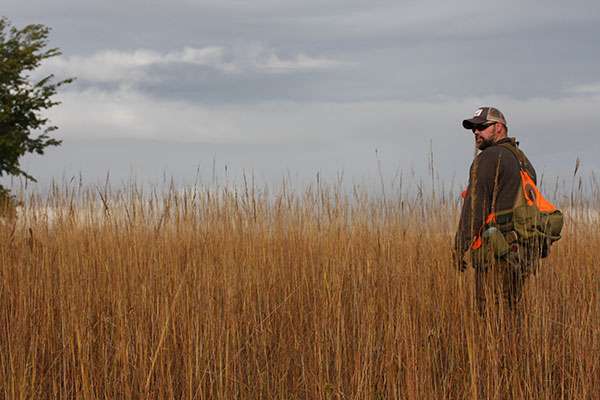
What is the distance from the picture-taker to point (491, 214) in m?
3.29

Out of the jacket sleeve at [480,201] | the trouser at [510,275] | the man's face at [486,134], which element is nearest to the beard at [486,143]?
the man's face at [486,134]

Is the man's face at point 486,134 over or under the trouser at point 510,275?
over

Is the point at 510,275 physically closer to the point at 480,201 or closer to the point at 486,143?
the point at 480,201

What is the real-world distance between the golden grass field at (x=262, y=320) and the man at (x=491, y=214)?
11cm

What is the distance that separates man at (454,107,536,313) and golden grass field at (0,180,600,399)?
11 cm

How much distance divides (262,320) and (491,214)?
1.19 meters

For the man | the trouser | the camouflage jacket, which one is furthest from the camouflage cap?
the trouser

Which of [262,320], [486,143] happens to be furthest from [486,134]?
[262,320]

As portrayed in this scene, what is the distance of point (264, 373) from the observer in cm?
316

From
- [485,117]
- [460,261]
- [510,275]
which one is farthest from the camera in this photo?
[485,117]

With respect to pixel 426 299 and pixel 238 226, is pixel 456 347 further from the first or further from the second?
pixel 238 226

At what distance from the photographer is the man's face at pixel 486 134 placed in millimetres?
3559

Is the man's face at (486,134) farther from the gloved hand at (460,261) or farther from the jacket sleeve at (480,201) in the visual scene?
the gloved hand at (460,261)

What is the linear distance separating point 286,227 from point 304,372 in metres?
2.42
